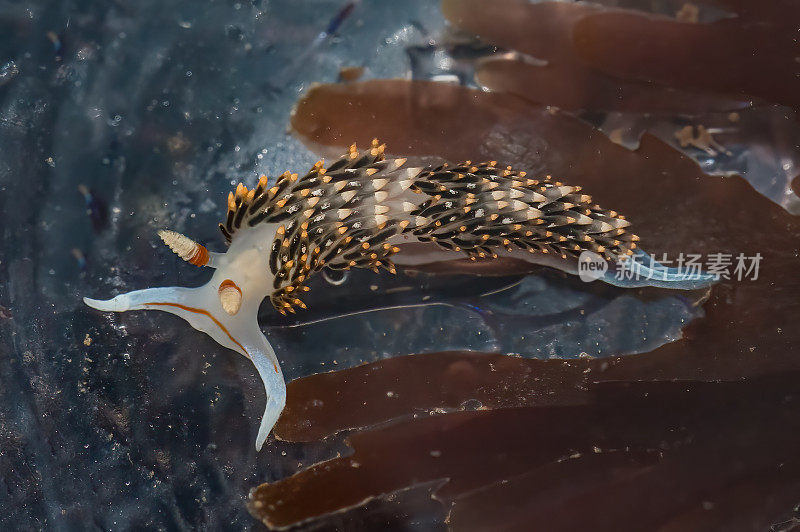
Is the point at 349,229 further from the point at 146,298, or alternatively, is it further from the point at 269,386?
the point at 146,298

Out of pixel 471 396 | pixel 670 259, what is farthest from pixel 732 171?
pixel 471 396

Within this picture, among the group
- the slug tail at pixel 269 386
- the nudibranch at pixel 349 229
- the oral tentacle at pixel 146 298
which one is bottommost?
the slug tail at pixel 269 386

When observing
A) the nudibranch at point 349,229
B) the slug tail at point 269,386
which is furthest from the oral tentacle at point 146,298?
the slug tail at point 269,386

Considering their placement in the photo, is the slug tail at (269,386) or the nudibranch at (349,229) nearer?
the nudibranch at (349,229)

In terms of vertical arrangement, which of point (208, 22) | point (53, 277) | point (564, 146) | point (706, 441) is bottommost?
point (706, 441)

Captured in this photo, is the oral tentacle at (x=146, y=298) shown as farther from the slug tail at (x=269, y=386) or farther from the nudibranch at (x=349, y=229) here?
the slug tail at (x=269, y=386)

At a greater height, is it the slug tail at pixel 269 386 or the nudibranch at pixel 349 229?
the nudibranch at pixel 349 229

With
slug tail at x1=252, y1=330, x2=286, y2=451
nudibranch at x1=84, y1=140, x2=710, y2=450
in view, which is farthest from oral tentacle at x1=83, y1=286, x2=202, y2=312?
slug tail at x1=252, y1=330, x2=286, y2=451

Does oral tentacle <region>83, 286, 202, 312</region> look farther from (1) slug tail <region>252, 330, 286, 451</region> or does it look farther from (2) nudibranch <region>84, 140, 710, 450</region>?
(1) slug tail <region>252, 330, 286, 451</region>

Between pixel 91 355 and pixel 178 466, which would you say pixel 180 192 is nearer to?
pixel 91 355
